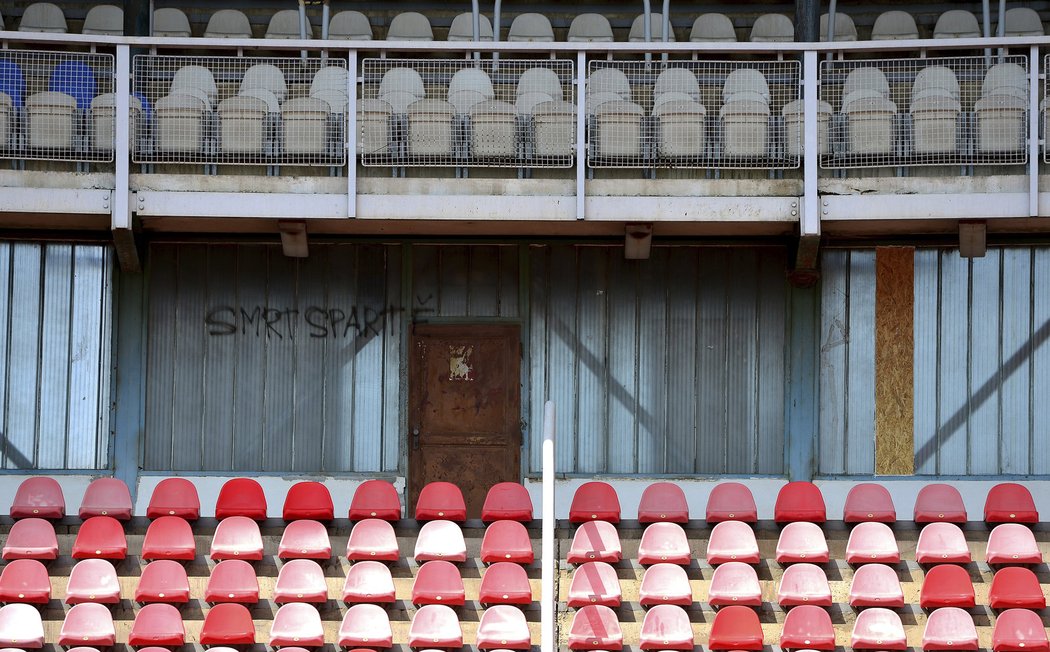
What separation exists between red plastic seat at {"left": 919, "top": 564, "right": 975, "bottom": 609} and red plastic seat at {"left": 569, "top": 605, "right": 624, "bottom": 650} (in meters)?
2.31

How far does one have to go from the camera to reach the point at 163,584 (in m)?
10.5

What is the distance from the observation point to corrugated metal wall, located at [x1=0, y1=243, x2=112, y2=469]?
40.7ft

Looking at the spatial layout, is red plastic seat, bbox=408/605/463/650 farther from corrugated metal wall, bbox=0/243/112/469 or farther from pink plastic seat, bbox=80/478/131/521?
corrugated metal wall, bbox=0/243/112/469

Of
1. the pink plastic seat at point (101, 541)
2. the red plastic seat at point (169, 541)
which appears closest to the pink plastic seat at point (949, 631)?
the red plastic seat at point (169, 541)

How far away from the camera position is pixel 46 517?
11.3 metres

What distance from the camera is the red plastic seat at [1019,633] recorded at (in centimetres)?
1005

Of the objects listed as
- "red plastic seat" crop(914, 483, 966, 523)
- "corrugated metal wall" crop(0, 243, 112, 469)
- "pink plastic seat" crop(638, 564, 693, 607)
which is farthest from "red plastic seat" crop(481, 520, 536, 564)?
"corrugated metal wall" crop(0, 243, 112, 469)

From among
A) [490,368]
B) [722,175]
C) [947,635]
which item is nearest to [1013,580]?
[947,635]

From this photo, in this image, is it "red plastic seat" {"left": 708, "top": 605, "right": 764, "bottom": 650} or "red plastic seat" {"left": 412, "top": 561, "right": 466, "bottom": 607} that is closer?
"red plastic seat" {"left": 708, "top": 605, "right": 764, "bottom": 650}

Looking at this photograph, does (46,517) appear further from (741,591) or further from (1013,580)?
A: (1013,580)

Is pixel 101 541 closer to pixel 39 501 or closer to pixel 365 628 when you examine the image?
pixel 39 501

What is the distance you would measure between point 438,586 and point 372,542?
2.33ft

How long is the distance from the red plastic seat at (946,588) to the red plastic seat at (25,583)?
21.5 feet

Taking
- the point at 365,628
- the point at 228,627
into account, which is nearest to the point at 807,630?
the point at 365,628
